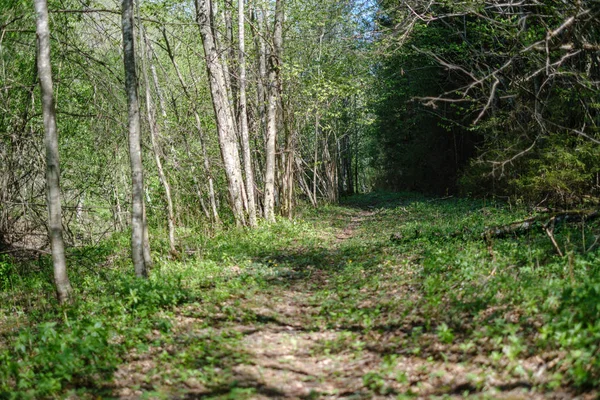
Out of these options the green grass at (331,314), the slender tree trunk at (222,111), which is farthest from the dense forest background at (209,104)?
the green grass at (331,314)

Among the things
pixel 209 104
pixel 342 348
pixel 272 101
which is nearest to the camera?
pixel 342 348

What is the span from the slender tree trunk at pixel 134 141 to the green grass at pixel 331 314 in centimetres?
53

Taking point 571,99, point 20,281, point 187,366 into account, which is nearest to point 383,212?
point 571,99

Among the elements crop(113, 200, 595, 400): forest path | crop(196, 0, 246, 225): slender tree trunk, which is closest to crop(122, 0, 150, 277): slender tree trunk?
crop(113, 200, 595, 400): forest path

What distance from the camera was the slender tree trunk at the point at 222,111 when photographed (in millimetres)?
13461

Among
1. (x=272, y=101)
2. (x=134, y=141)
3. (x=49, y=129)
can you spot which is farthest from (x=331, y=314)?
(x=272, y=101)

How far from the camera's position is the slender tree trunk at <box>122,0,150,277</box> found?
26.2 feet

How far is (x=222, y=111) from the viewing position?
1396 centimetres

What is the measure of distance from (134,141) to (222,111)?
237 inches

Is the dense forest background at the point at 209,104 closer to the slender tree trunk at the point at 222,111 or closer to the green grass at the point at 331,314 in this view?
the slender tree trunk at the point at 222,111

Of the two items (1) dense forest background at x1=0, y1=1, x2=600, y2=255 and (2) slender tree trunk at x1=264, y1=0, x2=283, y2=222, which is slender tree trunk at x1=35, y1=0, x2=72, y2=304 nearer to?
(1) dense forest background at x1=0, y1=1, x2=600, y2=255

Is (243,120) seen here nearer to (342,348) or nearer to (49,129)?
(49,129)

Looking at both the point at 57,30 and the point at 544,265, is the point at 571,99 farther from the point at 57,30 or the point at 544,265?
the point at 57,30

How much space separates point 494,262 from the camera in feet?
23.0
